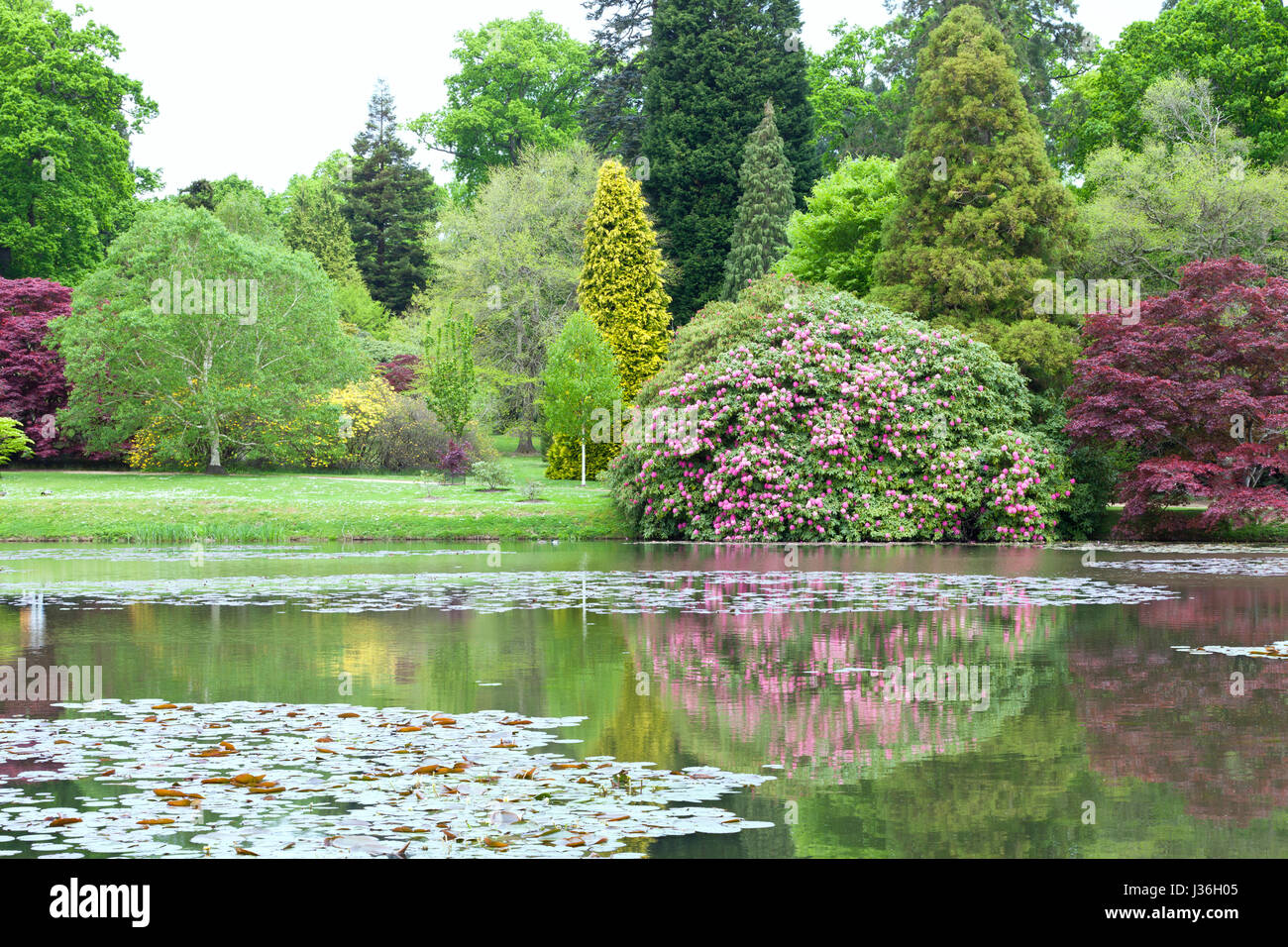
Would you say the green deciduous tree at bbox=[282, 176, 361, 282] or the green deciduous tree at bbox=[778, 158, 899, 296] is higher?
the green deciduous tree at bbox=[282, 176, 361, 282]

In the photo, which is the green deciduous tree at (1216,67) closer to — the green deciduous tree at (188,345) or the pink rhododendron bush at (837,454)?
the pink rhododendron bush at (837,454)

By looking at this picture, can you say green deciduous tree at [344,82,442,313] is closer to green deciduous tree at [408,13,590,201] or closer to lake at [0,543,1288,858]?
green deciduous tree at [408,13,590,201]

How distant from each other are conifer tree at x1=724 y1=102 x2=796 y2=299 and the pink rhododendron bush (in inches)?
947

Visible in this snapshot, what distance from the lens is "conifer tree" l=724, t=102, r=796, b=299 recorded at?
50938 millimetres

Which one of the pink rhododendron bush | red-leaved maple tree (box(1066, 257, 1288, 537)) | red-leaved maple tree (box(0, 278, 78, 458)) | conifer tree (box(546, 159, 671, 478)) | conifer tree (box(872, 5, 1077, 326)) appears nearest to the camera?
the pink rhododendron bush

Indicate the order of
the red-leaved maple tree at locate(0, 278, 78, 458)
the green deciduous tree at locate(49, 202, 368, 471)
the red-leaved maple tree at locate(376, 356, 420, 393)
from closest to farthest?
1. the green deciduous tree at locate(49, 202, 368, 471)
2. the red-leaved maple tree at locate(0, 278, 78, 458)
3. the red-leaved maple tree at locate(376, 356, 420, 393)

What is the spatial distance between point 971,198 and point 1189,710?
23.7 meters

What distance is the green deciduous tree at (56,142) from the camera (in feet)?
173

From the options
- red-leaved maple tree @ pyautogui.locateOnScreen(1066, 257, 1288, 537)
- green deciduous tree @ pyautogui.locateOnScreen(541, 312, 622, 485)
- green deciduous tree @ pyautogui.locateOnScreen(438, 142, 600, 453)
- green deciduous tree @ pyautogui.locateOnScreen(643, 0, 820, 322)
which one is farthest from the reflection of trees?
green deciduous tree @ pyautogui.locateOnScreen(643, 0, 820, 322)

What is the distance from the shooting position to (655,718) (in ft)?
29.6

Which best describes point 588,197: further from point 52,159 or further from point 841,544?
point 841,544

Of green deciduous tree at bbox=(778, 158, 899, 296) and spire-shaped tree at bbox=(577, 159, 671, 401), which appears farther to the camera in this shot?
spire-shaped tree at bbox=(577, 159, 671, 401)

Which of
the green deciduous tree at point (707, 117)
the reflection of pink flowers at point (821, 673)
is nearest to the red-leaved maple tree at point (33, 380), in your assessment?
the green deciduous tree at point (707, 117)
